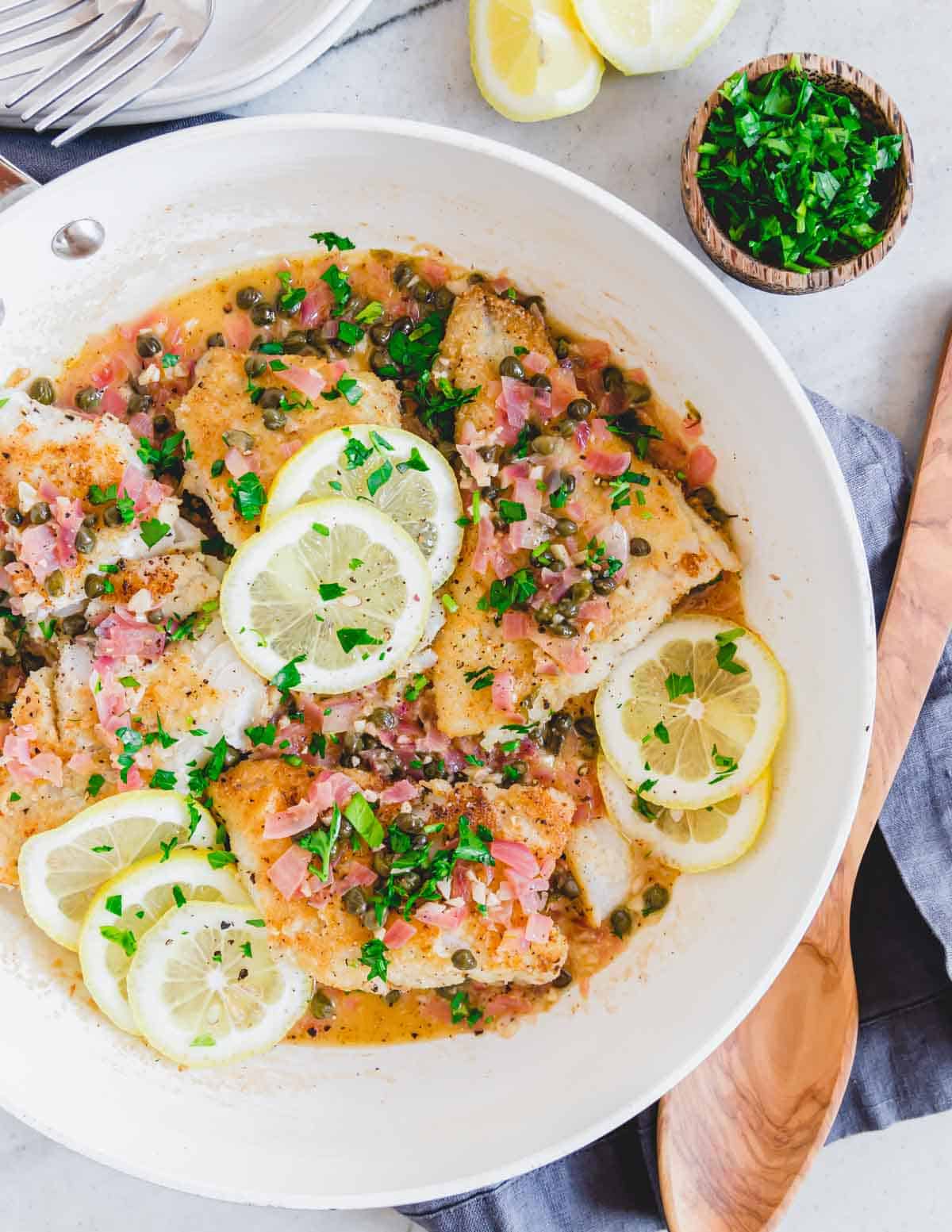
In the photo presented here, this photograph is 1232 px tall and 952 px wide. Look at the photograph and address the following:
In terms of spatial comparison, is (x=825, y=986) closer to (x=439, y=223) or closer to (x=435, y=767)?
(x=435, y=767)

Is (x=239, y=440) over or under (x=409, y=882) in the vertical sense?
over

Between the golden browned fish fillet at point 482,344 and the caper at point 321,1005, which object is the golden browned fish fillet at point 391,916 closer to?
the caper at point 321,1005

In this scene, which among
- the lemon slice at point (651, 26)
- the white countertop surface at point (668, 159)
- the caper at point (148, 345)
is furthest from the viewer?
the white countertop surface at point (668, 159)

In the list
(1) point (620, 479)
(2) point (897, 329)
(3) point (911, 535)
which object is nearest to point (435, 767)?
(1) point (620, 479)

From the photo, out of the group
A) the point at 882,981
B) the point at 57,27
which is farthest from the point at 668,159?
the point at 882,981

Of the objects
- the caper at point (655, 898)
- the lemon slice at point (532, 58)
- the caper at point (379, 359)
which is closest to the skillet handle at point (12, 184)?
the caper at point (379, 359)

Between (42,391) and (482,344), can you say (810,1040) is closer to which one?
(482,344)

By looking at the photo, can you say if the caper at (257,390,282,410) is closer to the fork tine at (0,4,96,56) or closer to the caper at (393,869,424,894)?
the fork tine at (0,4,96,56)

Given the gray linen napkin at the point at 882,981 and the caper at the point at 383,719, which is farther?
the gray linen napkin at the point at 882,981
